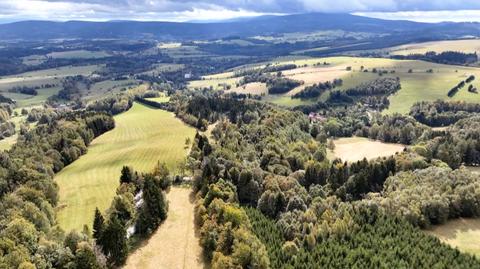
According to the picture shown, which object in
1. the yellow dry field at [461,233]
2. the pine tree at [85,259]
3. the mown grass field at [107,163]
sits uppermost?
the pine tree at [85,259]

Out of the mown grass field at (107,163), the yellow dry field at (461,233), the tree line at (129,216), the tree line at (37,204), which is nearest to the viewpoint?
the tree line at (37,204)

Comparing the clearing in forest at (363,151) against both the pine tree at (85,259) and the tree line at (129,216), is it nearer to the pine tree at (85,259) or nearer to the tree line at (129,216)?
the tree line at (129,216)

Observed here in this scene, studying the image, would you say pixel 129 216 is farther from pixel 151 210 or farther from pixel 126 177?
pixel 126 177

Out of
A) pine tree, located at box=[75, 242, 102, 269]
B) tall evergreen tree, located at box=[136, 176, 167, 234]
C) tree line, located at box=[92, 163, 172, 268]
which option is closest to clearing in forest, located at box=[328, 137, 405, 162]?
tree line, located at box=[92, 163, 172, 268]

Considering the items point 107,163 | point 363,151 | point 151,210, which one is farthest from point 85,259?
point 363,151

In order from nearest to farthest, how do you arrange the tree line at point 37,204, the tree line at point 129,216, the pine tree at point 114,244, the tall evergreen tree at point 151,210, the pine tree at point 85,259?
the pine tree at point 85,259 < the tree line at point 37,204 < the pine tree at point 114,244 < the tree line at point 129,216 < the tall evergreen tree at point 151,210

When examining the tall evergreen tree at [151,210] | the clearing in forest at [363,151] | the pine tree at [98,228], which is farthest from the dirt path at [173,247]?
the clearing in forest at [363,151]
